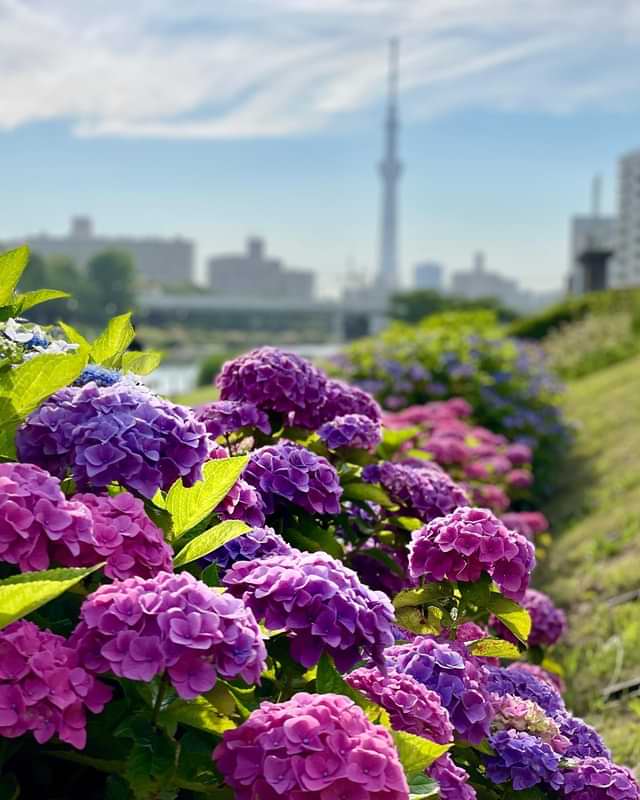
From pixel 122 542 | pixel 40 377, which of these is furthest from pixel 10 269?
pixel 122 542

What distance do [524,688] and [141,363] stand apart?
0.98 meters

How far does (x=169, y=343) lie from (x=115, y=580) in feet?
267

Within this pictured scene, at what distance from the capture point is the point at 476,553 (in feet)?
6.21

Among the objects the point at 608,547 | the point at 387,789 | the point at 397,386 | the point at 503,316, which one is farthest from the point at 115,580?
the point at 503,316

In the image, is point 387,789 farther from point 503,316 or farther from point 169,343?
point 169,343

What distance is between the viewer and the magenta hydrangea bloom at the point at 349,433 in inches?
100.0

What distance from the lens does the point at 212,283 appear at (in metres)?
180

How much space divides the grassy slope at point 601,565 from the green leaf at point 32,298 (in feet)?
7.04

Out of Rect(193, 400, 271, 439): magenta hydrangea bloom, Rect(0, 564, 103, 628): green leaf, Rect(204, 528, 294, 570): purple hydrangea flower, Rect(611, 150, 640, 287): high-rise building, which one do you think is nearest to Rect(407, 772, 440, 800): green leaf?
Rect(204, 528, 294, 570): purple hydrangea flower

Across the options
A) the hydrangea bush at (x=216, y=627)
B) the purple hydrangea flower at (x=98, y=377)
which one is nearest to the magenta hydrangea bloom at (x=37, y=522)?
the hydrangea bush at (x=216, y=627)

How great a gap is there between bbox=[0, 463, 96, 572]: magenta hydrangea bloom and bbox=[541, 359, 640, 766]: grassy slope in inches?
87.6

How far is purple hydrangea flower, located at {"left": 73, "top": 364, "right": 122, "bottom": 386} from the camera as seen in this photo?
68.0 inches

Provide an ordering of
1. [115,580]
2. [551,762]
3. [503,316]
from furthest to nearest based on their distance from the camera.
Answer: [503,316] → [551,762] → [115,580]

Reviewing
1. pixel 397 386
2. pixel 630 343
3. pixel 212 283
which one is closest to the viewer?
pixel 397 386
